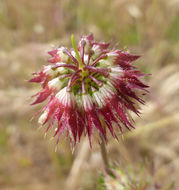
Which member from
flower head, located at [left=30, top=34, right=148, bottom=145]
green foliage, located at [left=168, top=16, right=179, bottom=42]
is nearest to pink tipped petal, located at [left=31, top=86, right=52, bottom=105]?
flower head, located at [left=30, top=34, right=148, bottom=145]

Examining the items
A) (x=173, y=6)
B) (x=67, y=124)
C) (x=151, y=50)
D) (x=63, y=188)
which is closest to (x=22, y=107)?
(x=63, y=188)

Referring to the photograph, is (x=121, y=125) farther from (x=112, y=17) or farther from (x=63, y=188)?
(x=112, y=17)

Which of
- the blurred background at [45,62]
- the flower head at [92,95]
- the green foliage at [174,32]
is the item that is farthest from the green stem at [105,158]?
the green foliage at [174,32]

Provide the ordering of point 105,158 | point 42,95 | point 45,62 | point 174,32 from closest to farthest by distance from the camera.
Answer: point 42,95, point 105,158, point 45,62, point 174,32

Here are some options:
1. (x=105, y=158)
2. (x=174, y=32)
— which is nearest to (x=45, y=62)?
(x=105, y=158)

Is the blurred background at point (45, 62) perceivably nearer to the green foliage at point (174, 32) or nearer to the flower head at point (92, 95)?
the green foliage at point (174, 32)

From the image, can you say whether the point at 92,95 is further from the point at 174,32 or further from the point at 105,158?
the point at 174,32

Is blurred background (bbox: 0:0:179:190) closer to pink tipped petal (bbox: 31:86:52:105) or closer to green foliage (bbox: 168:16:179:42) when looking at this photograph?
green foliage (bbox: 168:16:179:42)
